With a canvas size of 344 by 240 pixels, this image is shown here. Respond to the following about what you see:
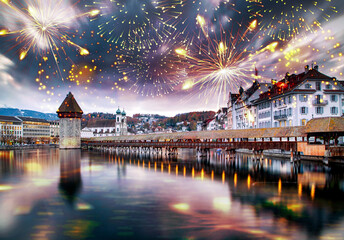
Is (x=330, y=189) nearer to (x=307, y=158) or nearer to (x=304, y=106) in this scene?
(x=307, y=158)

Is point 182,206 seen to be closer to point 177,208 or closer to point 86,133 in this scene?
point 177,208

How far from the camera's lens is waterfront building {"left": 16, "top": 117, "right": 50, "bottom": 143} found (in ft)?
448

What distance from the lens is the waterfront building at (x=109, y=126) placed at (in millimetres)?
128375

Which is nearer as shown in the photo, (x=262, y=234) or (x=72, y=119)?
(x=262, y=234)

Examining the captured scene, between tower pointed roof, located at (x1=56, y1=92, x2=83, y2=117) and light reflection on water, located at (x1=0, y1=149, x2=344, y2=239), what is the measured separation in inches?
2777

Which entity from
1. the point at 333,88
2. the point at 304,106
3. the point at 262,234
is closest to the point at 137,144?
the point at 304,106

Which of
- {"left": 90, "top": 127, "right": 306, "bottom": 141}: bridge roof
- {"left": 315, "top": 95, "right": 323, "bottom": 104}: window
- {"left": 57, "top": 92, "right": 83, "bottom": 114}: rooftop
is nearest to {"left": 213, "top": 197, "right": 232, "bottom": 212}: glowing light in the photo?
{"left": 90, "top": 127, "right": 306, "bottom": 141}: bridge roof

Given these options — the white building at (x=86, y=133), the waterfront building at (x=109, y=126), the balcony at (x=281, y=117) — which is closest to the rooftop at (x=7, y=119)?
the white building at (x=86, y=133)

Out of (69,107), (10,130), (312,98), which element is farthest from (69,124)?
(312,98)

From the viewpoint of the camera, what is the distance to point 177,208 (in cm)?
1476

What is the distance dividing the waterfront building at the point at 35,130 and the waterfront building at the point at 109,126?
23.3m

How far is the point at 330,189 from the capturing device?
19.0m

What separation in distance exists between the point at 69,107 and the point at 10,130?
55047 millimetres

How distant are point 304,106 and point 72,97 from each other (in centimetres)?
7671
